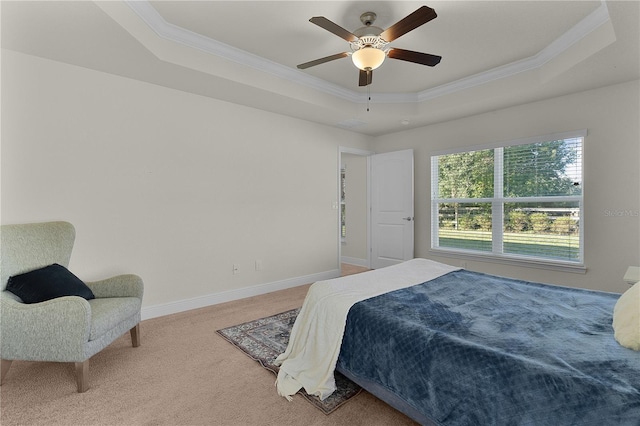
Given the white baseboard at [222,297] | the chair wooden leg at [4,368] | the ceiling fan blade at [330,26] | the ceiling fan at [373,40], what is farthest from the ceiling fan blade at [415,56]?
the chair wooden leg at [4,368]

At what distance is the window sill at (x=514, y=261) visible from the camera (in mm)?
3473

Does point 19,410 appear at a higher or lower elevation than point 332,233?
lower

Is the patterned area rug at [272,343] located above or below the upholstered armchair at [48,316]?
below

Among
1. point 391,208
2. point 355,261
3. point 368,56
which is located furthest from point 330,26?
point 355,261

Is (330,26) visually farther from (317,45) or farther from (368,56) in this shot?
(317,45)

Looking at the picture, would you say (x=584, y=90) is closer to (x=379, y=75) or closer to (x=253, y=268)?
(x=379, y=75)

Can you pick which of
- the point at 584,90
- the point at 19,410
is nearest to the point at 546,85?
the point at 584,90

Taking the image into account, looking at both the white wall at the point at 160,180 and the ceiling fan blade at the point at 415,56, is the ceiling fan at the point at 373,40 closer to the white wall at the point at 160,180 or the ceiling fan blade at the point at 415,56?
the ceiling fan blade at the point at 415,56

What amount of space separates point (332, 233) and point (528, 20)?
3.57 meters

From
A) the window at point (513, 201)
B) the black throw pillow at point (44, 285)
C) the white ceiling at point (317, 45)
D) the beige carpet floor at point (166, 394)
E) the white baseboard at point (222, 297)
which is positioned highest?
the white ceiling at point (317, 45)

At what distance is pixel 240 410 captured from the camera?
178 centimetres

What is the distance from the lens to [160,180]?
10.9 ft

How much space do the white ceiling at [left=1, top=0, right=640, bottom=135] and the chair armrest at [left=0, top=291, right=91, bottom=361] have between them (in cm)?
202

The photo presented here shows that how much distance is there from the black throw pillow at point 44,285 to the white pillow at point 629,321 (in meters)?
3.29
